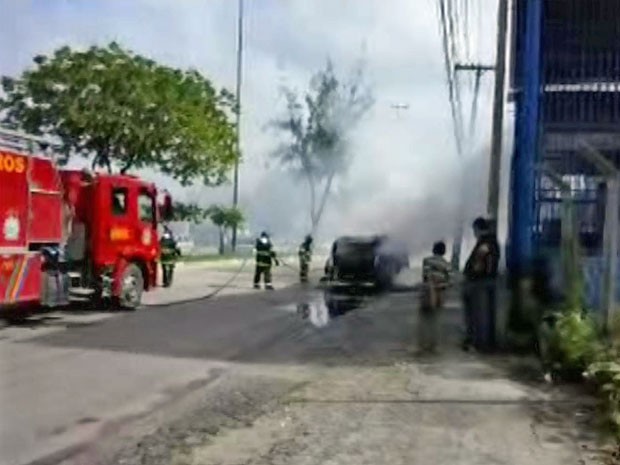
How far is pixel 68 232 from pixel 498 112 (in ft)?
30.7

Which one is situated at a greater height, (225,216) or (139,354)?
(225,216)

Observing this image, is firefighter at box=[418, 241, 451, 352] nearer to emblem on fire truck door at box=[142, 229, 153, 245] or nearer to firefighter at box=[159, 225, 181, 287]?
emblem on fire truck door at box=[142, 229, 153, 245]

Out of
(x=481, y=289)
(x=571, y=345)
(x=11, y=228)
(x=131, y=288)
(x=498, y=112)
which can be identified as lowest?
(x=131, y=288)

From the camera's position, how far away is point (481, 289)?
42.5 ft

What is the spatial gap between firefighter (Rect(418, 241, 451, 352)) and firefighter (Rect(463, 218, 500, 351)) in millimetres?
405

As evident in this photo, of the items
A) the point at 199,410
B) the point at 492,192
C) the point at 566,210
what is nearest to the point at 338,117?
the point at 492,192

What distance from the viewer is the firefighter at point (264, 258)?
89.0 ft

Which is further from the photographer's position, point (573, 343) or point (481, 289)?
point (481, 289)

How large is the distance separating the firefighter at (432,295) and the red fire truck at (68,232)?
6.19 metres

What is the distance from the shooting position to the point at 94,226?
18.0 metres

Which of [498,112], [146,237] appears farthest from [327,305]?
[498,112]

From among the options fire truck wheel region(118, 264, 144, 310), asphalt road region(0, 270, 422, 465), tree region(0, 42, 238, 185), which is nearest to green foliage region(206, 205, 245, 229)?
tree region(0, 42, 238, 185)

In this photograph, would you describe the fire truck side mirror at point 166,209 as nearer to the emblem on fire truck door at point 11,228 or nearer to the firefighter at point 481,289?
the emblem on fire truck door at point 11,228

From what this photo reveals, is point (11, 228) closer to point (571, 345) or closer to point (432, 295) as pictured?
point (432, 295)
